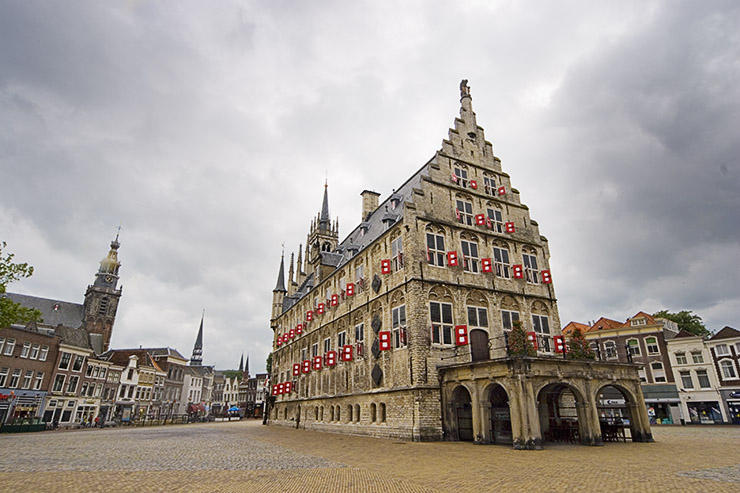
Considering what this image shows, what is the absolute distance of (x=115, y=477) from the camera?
412 inches

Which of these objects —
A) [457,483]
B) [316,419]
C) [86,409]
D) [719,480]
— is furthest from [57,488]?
[86,409]

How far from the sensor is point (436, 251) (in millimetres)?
25719

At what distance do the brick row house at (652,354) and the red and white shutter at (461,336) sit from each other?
29.2m

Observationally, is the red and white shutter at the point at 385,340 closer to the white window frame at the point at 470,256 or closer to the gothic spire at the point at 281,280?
the white window frame at the point at 470,256

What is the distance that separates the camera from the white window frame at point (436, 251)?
999 inches

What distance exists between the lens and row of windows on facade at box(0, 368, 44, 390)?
3962 centimetres

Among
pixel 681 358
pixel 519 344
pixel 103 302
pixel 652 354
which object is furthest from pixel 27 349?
pixel 681 358

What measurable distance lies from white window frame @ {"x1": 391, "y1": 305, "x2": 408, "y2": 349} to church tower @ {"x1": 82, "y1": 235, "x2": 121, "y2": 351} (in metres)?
72.9

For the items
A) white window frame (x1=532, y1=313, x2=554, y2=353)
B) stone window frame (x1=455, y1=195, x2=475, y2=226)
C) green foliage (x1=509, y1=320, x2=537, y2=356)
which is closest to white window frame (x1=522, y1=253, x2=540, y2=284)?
white window frame (x1=532, y1=313, x2=554, y2=353)

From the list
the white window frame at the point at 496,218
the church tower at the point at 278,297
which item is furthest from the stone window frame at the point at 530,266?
the church tower at the point at 278,297

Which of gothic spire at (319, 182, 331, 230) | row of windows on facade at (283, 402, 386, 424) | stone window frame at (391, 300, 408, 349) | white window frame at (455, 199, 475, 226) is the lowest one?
row of windows on facade at (283, 402, 386, 424)

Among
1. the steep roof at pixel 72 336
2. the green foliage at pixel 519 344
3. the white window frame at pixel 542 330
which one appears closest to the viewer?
the green foliage at pixel 519 344

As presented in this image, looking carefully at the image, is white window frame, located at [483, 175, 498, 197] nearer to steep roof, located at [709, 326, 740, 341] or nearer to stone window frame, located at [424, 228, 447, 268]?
stone window frame, located at [424, 228, 447, 268]

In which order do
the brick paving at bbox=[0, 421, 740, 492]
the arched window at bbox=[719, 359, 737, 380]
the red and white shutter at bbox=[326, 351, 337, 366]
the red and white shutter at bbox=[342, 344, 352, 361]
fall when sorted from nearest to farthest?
the brick paving at bbox=[0, 421, 740, 492]
the red and white shutter at bbox=[342, 344, 352, 361]
the red and white shutter at bbox=[326, 351, 337, 366]
the arched window at bbox=[719, 359, 737, 380]
